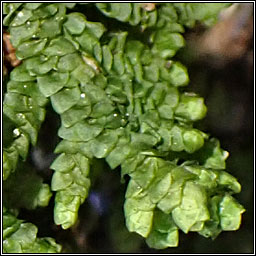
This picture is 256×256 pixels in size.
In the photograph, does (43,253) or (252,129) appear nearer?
(43,253)

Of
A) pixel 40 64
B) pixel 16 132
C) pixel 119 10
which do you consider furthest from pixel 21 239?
pixel 119 10

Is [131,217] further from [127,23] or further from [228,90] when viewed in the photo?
[228,90]

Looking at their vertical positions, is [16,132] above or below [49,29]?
below

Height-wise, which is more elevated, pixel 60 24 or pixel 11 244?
pixel 60 24

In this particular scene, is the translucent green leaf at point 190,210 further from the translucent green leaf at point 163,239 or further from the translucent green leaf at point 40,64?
the translucent green leaf at point 40,64

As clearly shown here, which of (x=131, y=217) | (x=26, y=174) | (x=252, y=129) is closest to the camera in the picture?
(x=131, y=217)

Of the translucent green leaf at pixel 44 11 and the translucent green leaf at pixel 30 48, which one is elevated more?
the translucent green leaf at pixel 44 11

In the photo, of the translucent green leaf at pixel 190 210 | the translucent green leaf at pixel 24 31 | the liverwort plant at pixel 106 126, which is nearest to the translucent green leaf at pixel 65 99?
the liverwort plant at pixel 106 126

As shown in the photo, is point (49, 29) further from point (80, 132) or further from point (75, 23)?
point (80, 132)

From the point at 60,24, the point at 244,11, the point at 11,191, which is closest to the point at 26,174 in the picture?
the point at 11,191
